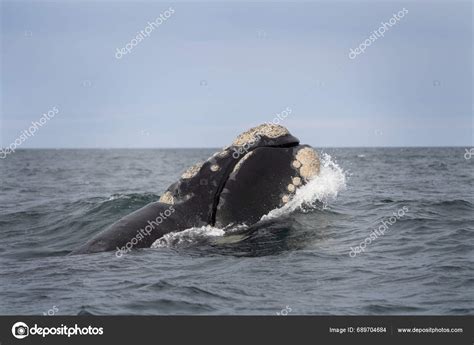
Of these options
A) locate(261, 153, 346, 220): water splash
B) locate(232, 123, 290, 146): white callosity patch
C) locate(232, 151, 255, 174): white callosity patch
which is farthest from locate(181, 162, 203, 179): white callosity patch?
locate(261, 153, 346, 220): water splash

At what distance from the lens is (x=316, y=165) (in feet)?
36.0

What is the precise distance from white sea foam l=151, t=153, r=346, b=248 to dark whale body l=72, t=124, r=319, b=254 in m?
0.10

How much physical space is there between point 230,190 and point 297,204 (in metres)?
1.48

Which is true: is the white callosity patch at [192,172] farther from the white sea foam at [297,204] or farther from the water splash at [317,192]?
the water splash at [317,192]

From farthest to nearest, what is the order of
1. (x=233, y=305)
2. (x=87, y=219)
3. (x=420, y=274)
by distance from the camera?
(x=87, y=219)
(x=420, y=274)
(x=233, y=305)

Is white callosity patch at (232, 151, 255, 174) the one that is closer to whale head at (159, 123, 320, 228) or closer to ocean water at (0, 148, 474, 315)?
→ whale head at (159, 123, 320, 228)

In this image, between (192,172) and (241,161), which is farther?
(192,172)

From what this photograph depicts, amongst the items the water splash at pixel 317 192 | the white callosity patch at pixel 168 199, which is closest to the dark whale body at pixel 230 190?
the white callosity patch at pixel 168 199

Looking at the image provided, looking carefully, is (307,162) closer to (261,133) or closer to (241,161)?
(261,133)

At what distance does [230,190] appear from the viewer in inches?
408

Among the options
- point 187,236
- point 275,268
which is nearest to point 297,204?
point 187,236
